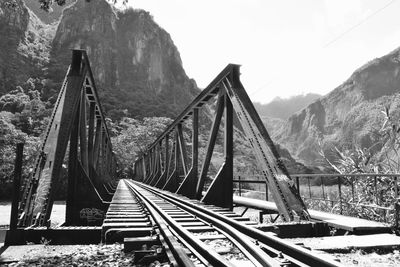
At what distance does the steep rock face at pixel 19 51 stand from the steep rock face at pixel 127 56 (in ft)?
18.9

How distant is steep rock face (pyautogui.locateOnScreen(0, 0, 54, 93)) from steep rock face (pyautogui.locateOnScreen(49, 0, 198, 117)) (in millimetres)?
5763

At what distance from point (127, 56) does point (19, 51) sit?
50.6 m

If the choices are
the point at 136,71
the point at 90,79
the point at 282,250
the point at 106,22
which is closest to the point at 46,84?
the point at 136,71

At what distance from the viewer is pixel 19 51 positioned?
400 feet

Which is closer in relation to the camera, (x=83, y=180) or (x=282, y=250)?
(x=282, y=250)

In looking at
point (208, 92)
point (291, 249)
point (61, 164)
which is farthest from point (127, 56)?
point (291, 249)

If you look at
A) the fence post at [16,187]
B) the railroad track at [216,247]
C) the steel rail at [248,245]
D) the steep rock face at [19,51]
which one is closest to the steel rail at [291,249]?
the railroad track at [216,247]

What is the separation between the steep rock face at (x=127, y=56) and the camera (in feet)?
462

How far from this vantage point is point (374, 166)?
28.0 feet

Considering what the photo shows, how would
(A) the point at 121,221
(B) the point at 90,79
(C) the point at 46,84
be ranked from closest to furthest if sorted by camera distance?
(A) the point at 121,221
(B) the point at 90,79
(C) the point at 46,84

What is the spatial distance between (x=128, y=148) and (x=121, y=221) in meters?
57.1

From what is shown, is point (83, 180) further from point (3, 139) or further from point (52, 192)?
point (3, 139)

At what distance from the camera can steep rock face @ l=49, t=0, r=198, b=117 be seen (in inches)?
5550

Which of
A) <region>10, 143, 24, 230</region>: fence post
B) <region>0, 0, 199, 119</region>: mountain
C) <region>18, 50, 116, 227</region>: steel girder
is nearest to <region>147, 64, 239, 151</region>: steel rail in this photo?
<region>18, 50, 116, 227</region>: steel girder
